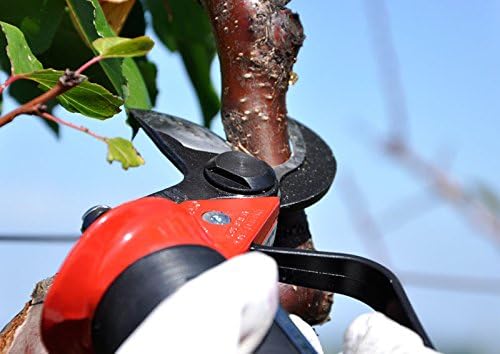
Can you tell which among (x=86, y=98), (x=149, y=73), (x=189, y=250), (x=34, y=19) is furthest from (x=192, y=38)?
(x=189, y=250)

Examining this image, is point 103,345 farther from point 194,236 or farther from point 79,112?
point 79,112

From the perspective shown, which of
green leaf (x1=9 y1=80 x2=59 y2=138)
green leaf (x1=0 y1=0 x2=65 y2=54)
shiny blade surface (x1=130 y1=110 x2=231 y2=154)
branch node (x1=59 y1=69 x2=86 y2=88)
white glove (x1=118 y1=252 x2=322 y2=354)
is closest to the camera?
white glove (x1=118 y1=252 x2=322 y2=354)

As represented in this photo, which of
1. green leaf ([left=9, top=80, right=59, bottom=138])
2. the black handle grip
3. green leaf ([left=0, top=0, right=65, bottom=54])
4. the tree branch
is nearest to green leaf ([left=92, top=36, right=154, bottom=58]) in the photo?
the tree branch

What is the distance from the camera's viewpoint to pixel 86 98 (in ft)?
2.01

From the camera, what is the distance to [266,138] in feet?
2.48

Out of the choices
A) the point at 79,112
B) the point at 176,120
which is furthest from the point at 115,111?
the point at 176,120

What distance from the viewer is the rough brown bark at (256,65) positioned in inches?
29.9

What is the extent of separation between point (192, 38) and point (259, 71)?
1.11 ft

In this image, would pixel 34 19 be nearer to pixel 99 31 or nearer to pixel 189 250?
pixel 99 31

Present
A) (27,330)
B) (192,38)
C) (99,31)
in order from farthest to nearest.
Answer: (192,38), (99,31), (27,330)

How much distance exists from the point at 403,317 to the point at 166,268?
0.42ft

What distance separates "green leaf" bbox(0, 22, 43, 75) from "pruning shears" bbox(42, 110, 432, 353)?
0.10 metres

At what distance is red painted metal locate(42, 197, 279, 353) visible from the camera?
45 cm

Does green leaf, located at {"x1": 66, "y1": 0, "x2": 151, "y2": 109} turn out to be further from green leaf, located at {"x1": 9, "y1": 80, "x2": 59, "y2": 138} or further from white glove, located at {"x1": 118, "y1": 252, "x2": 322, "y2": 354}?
white glove, located at {"x1": 118, "y1": 252, "x2": 322, "y2": 354}
